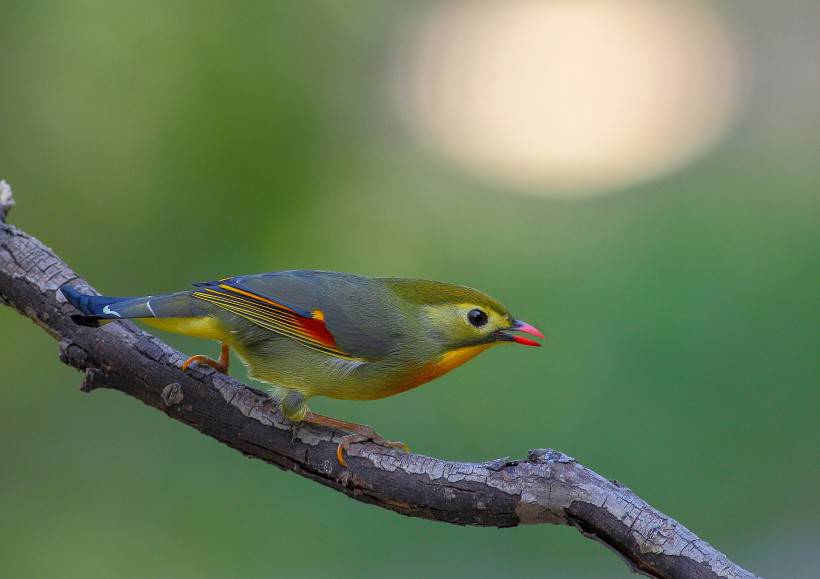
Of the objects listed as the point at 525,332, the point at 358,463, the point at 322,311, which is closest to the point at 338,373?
the point at 322,311

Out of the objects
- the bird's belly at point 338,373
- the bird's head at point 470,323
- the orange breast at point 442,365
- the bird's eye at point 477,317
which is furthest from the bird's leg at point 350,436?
the bird's eye at point 477,317

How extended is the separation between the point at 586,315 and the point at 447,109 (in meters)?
3.65

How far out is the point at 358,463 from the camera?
3908 millimetres

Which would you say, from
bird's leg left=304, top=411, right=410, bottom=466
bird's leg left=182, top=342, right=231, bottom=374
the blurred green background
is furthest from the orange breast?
the blurred green background

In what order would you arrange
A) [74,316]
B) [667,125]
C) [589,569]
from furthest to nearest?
[667,125] < [589,569] < [74,316]

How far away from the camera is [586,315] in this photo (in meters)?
8.71

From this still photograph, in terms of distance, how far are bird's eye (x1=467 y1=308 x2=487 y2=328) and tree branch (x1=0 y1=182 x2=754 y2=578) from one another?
632 millimetres

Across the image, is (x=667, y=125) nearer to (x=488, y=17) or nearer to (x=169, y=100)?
(x=488, y=17)

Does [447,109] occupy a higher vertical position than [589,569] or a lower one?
higher

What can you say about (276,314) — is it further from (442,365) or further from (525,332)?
(525,332)

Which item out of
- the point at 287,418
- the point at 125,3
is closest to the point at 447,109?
the point at 125,3

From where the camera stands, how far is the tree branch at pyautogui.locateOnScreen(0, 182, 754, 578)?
352 cm

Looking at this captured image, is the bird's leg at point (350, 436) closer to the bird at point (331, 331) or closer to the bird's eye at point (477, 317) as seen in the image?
the bird at point (331, 331)

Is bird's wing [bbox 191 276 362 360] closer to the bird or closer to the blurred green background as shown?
the bird
